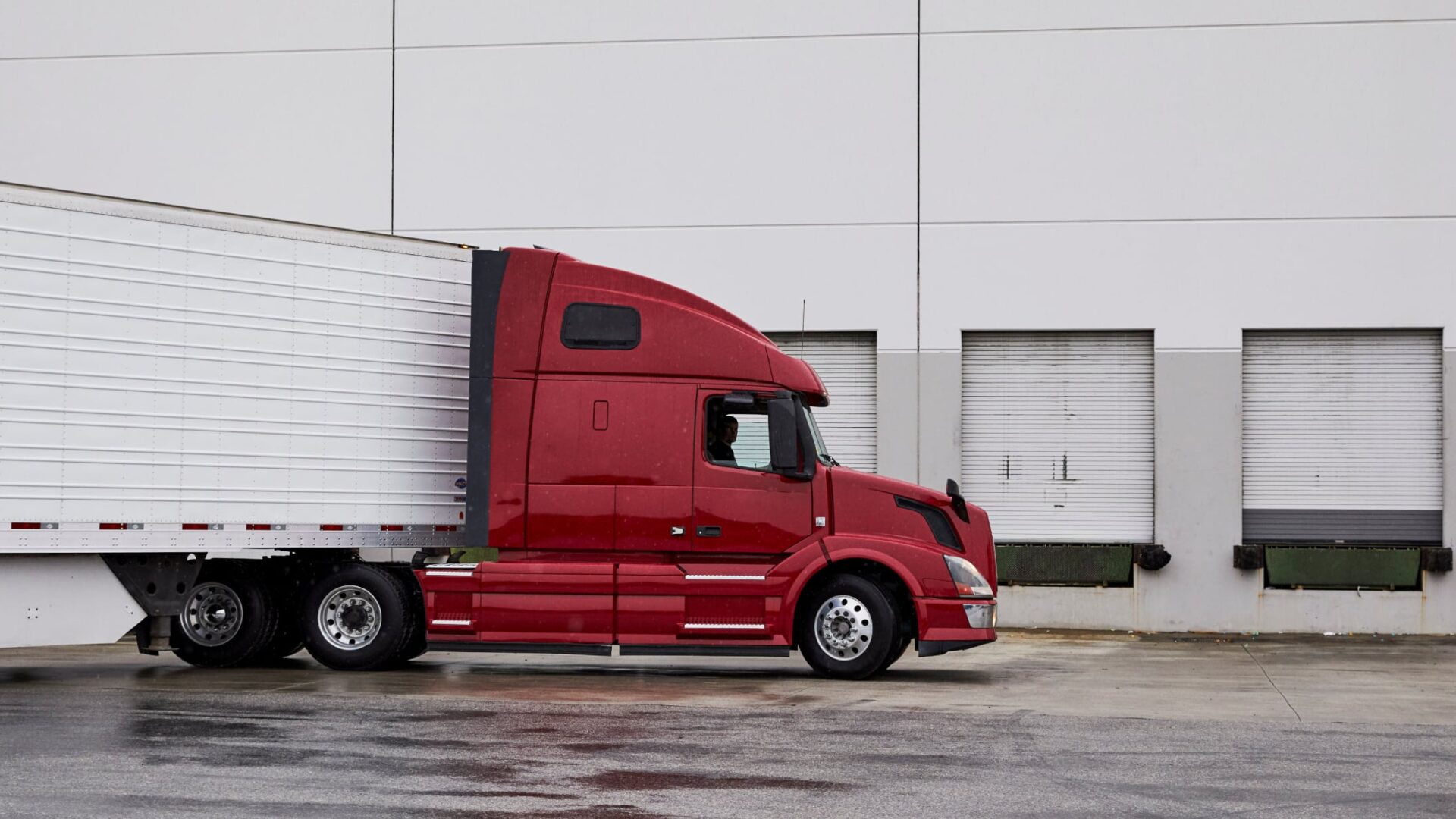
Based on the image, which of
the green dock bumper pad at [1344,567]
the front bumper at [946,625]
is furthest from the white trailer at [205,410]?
the green dock bumper pad at [1344,567]

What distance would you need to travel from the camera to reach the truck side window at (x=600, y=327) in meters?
14.0

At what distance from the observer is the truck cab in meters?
13.8

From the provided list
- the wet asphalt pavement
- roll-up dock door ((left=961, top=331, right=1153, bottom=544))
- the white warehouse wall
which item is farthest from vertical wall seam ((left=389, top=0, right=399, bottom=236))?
the wet asphalt pavement

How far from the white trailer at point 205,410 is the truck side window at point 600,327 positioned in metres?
1.04

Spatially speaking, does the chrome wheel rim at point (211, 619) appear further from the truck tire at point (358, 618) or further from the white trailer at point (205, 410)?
the truck tire at point (358, 618)

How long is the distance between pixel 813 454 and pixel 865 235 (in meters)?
7.79

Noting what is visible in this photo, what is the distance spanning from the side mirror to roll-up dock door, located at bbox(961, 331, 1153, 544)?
7.64 m

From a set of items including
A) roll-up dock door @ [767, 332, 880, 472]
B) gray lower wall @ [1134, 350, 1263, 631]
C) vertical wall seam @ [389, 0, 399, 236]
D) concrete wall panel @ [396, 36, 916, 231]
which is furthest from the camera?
vertical wall seam @ [389, 0, 399, 236]

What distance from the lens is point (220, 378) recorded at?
13.2 metres

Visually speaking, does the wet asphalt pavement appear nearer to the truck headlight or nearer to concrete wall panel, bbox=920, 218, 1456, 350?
the truck headlight

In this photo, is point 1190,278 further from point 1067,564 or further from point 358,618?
point 358,618

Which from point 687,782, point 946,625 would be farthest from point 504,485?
point 687,782

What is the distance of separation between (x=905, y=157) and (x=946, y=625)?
9.03m

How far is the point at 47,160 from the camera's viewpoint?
22.2 metres
